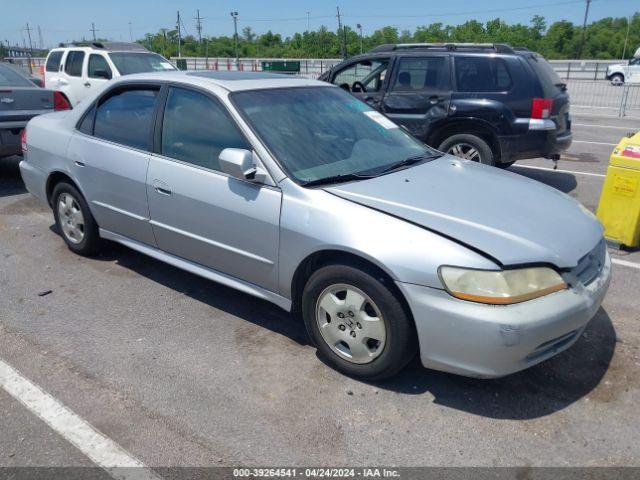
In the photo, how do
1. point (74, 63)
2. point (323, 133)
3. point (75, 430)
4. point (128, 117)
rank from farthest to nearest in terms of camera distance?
point (74, 63) < point (128, 117) < point (323, 133) < point (75, 430)

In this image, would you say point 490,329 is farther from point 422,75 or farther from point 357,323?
point 422,75

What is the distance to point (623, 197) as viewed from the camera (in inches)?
198

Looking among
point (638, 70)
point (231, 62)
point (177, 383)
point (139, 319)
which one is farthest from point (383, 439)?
point (231, 62)

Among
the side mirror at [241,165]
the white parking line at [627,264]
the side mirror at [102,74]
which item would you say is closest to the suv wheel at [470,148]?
the white parking line at [627,264]

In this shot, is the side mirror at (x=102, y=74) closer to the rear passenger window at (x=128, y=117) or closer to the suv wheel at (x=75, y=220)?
the suv wheel at (x=75, y=220)

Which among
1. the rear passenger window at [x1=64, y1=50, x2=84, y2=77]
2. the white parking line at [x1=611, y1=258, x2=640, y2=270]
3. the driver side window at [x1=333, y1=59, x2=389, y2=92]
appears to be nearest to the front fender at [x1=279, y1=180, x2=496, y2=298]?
the white parking line at [x1=611, y1=258, x2=640, y2=270]

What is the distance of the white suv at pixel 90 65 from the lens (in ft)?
39.7

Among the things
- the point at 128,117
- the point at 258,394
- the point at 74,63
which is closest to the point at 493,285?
the point at 258,394

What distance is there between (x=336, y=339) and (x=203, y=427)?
0.89 metres

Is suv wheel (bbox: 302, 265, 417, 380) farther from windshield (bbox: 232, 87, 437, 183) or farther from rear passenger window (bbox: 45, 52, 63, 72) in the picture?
rear passenger window (bbox: 45, 52, 63, 72)

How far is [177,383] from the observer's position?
316cm

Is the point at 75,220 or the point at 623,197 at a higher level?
the point at 623,197

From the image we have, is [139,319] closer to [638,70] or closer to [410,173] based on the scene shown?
[410,173]

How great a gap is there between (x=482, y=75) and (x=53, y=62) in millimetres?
10742
